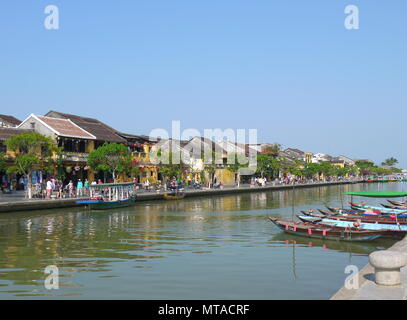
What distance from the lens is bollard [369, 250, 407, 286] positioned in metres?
10.0

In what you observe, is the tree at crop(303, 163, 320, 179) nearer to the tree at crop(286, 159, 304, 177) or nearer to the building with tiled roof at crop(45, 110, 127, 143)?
the tree at crop(286, 159, 304, 177)

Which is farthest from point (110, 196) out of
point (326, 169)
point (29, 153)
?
point (326, 169)

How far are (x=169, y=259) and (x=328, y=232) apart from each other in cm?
810

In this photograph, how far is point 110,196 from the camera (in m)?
39.8

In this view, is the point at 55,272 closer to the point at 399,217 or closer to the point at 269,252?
the point at 269,252

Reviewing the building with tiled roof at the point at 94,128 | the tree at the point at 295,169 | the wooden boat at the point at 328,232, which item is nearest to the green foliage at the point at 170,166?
the building with tiled roof at the point at 94,128

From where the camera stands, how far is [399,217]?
2536cm

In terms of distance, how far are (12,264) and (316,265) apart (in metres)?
10.8

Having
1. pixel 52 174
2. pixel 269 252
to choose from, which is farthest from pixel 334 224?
pixel 52 174

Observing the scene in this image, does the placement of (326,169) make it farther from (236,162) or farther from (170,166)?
(170,166)

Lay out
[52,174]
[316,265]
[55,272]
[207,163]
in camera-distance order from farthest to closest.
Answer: [207,163] < [52,174] < [316,265] < [55,272]

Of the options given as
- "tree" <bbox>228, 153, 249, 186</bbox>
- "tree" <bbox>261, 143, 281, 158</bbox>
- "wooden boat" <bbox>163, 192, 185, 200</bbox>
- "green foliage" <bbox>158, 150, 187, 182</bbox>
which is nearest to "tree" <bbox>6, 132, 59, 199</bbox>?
"wooden boat" <bbox>163, 192, 185, 200</bbox>

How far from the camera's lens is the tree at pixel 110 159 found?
4944cm
